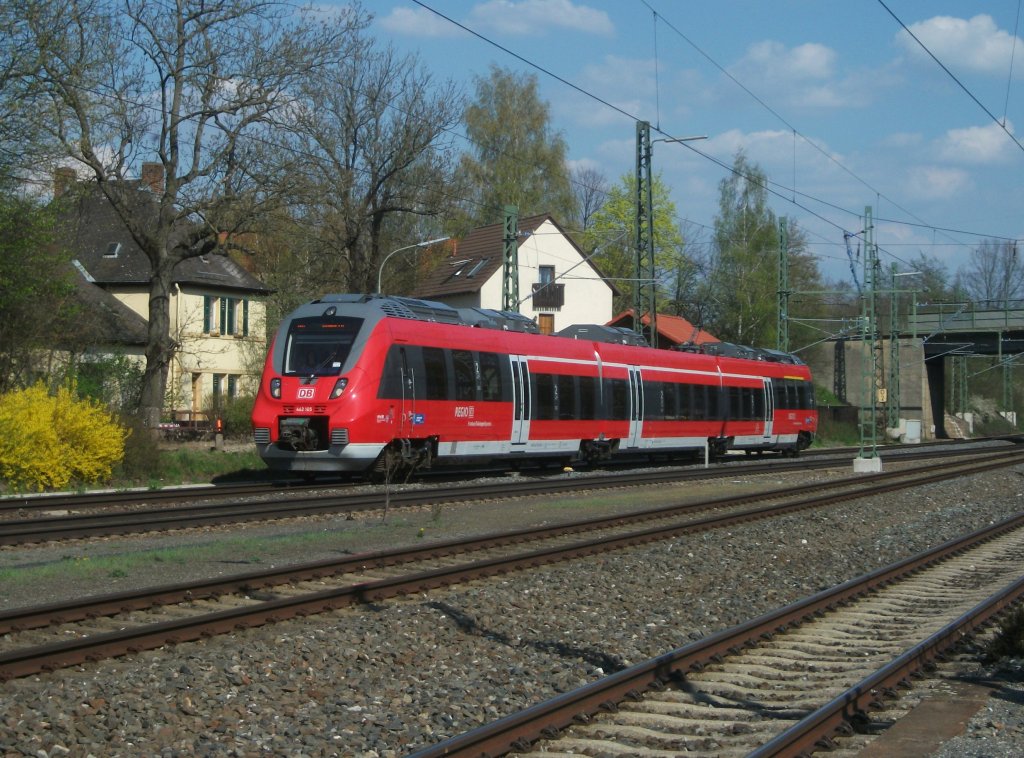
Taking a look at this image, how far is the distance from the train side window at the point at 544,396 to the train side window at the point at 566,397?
0.84ft

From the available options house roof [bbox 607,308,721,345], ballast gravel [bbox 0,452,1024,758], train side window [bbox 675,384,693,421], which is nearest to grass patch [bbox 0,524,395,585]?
ballast gravel [bbox 0,452,1024,758]

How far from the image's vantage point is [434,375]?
21.8 meters

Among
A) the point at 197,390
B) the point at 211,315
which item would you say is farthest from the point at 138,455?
the point at 211,315

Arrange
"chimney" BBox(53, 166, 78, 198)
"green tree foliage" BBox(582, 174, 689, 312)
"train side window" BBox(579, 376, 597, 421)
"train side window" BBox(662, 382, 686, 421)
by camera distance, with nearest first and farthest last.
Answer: "chimney" BBox(53, 166, 78, 198) → "train side window" BBox(579, 376, 597, 421) → "train side window" BBox(662, 382, 686, 421) → "green tree foliage" BBox(582, 174, 689, 312)

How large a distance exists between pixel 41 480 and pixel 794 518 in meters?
12.8

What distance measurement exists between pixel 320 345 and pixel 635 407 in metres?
10.6

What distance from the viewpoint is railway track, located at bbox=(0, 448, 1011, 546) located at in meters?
14.4

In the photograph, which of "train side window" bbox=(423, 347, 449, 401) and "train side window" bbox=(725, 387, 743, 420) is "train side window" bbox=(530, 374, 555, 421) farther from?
"train side window" bbox=(725, 387, 743, 420)

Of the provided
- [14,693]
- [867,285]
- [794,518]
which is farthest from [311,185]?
[14,693]

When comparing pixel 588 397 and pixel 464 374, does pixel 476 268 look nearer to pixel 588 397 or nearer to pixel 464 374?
pixel 588 397

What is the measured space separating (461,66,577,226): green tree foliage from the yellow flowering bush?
48.7 meters

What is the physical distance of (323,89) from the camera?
34719 millimetres

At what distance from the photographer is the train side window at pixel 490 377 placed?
76.2 feet

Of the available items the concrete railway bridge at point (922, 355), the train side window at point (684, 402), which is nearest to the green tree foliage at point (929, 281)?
the concrete railway bridge at point (922, 355)
